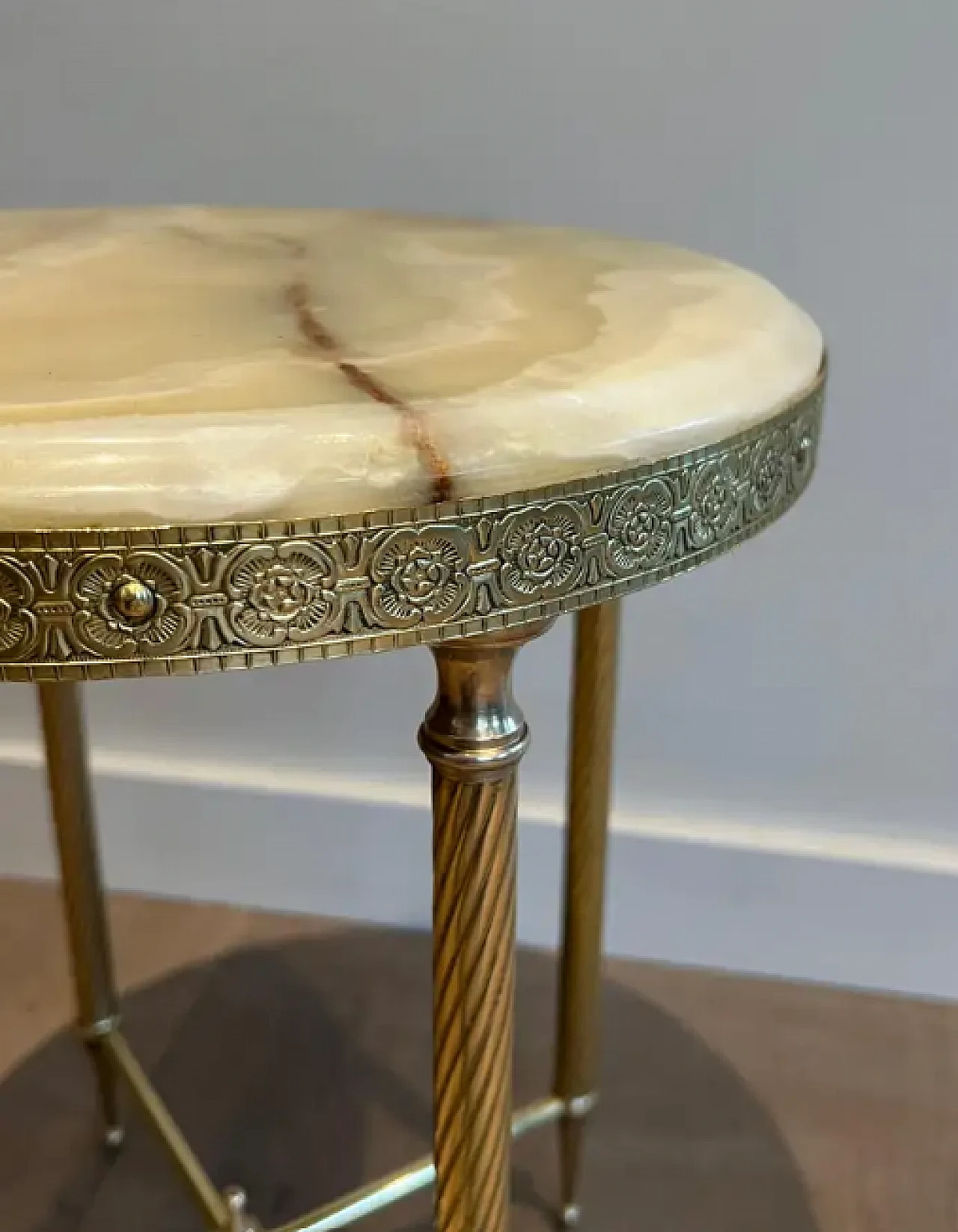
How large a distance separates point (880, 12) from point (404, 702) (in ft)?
1.91

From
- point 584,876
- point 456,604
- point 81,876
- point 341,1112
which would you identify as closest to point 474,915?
point 456,604

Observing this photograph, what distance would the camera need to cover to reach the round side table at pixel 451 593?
1.00 ft

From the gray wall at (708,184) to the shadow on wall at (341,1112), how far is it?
0.21 metres

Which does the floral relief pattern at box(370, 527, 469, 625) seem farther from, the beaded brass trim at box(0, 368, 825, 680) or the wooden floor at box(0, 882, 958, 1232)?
the wooden floor at box(0, 882, 958, 1232)

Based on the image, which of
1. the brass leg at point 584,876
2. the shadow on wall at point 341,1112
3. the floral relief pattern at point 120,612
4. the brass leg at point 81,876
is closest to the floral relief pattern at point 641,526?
the floral relief pattern at point 120,612

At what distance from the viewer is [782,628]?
0.90m

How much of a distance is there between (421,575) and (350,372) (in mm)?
66

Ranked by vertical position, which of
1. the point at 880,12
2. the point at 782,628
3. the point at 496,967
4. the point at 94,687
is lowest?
the point at 94,687

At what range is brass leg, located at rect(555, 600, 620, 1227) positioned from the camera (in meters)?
0.66

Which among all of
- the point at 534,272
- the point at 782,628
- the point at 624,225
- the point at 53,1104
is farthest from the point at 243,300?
the point at 53,1104

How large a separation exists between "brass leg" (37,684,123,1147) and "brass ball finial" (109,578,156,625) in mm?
398

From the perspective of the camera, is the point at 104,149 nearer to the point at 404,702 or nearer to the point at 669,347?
the point at 404,702

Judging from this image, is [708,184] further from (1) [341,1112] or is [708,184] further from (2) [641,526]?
(1) [341,1112]

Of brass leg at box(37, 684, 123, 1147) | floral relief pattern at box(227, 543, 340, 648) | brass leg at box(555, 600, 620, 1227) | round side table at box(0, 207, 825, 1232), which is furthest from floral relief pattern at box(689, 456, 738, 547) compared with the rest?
brass leg at box(37, 684, 123, 1147)
